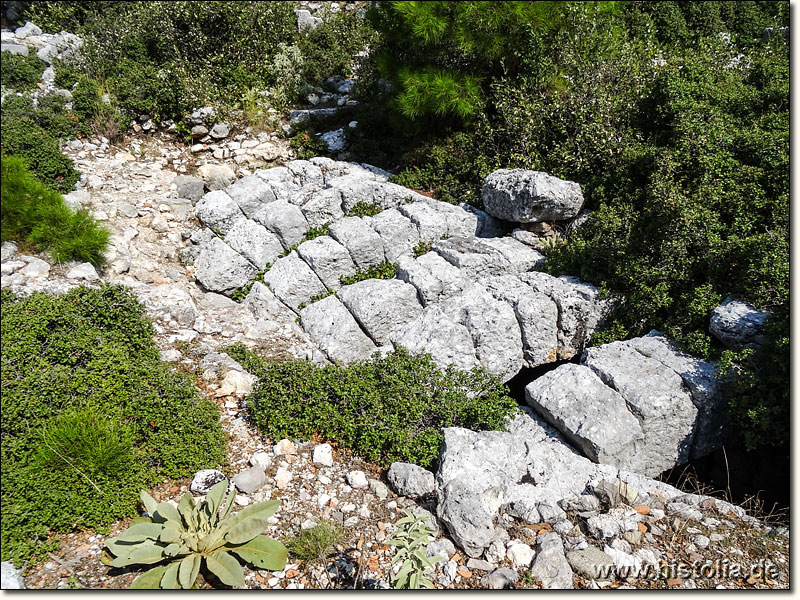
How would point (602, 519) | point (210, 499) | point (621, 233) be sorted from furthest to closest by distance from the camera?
point (621, 233) → point (602, 519) → point (210, 499)

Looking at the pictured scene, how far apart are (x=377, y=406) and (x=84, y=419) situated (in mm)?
2977

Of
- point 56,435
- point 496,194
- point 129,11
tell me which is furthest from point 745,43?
point 56,435

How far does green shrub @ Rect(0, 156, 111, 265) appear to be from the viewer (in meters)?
6.90

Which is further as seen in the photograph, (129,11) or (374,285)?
(129,11)

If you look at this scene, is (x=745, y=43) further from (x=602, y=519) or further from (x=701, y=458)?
(x=602, y=519)

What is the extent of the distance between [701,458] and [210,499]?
5.82 meters

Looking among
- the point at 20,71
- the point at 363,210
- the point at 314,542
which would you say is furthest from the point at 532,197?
the point at 20,71

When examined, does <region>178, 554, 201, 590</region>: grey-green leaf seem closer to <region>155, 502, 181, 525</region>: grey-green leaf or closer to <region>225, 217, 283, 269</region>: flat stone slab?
<region>155, 502, 181, 525</region>: grey-green leaf

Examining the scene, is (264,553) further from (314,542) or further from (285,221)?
(285,221)

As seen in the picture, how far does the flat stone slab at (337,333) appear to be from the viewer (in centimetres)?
778

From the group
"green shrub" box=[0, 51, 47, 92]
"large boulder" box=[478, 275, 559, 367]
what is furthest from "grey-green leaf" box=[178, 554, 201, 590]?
"green shrub" box=[0, 51, 47, 92]

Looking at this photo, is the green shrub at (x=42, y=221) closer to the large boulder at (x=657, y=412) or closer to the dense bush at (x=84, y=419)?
the dense bush at (x=84, y=419)

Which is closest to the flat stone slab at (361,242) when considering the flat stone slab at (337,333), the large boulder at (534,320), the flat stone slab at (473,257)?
the flat stone slab at (473,257)

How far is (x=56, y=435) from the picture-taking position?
5031 millimetres
